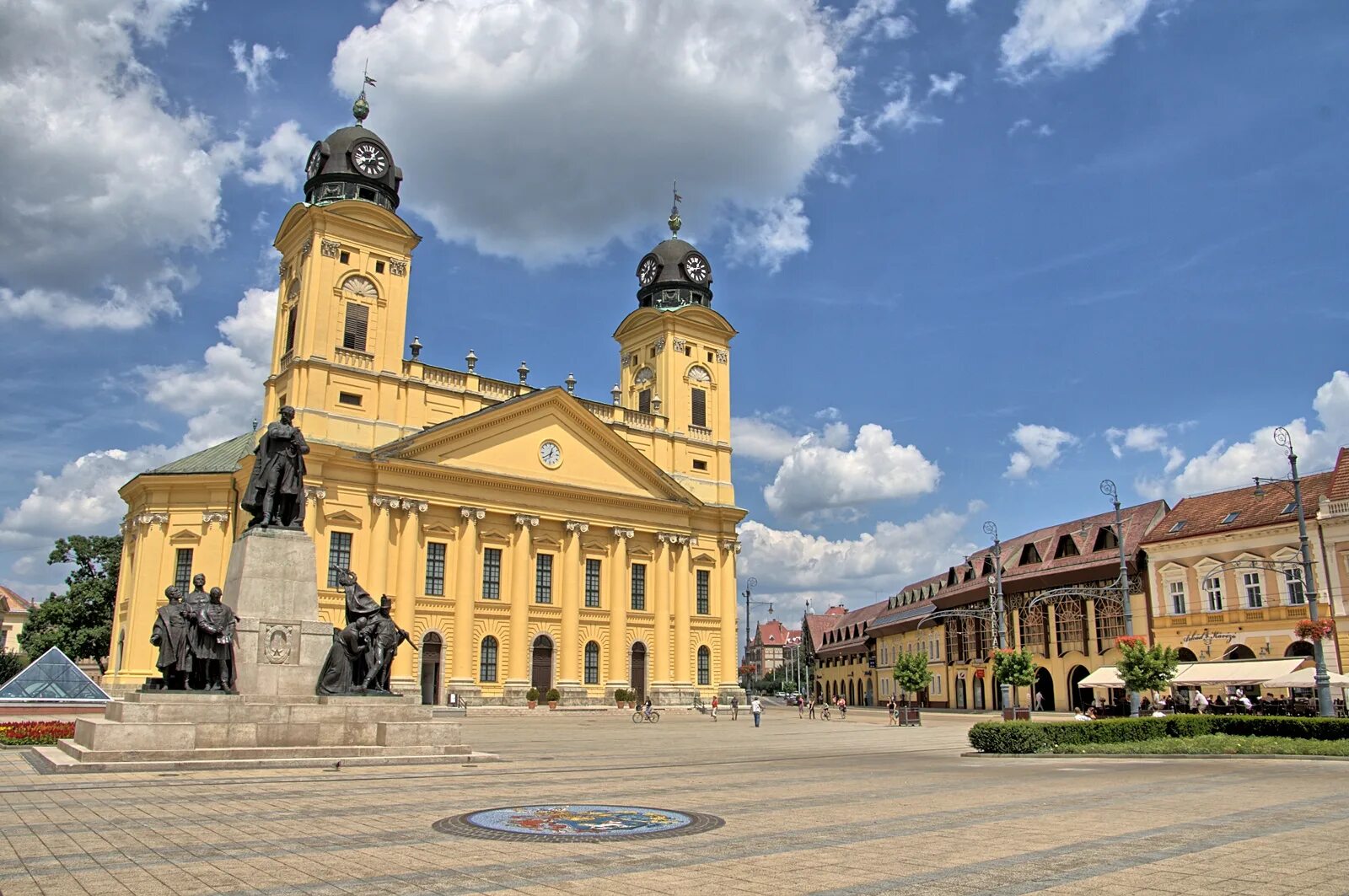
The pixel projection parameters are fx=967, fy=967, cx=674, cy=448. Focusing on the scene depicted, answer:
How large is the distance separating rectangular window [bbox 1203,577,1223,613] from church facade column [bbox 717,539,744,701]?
84.8 ft

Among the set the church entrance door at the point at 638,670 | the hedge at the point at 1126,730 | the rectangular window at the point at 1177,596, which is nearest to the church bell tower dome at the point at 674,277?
the church entrance door at the point at 638,670

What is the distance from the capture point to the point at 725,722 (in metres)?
44.8

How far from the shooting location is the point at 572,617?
5212 cm

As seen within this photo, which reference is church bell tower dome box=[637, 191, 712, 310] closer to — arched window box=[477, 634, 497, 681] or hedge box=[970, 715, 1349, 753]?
arched window box=[477, 634, 497, 681]

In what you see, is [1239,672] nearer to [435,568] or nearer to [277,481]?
[277,481]

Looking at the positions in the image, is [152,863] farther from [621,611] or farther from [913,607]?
[913,607]

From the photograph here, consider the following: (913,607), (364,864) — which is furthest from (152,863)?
(913,607)

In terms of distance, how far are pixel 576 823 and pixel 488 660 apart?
40.9 meters

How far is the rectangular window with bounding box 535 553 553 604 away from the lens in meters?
52.2

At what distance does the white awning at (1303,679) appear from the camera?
32.3 meters

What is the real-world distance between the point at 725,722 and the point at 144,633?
93.9 feet

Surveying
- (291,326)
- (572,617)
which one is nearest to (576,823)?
(572,617)

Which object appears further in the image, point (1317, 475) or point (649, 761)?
point (1317, 475)

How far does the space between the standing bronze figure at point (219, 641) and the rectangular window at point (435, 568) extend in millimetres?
31936
